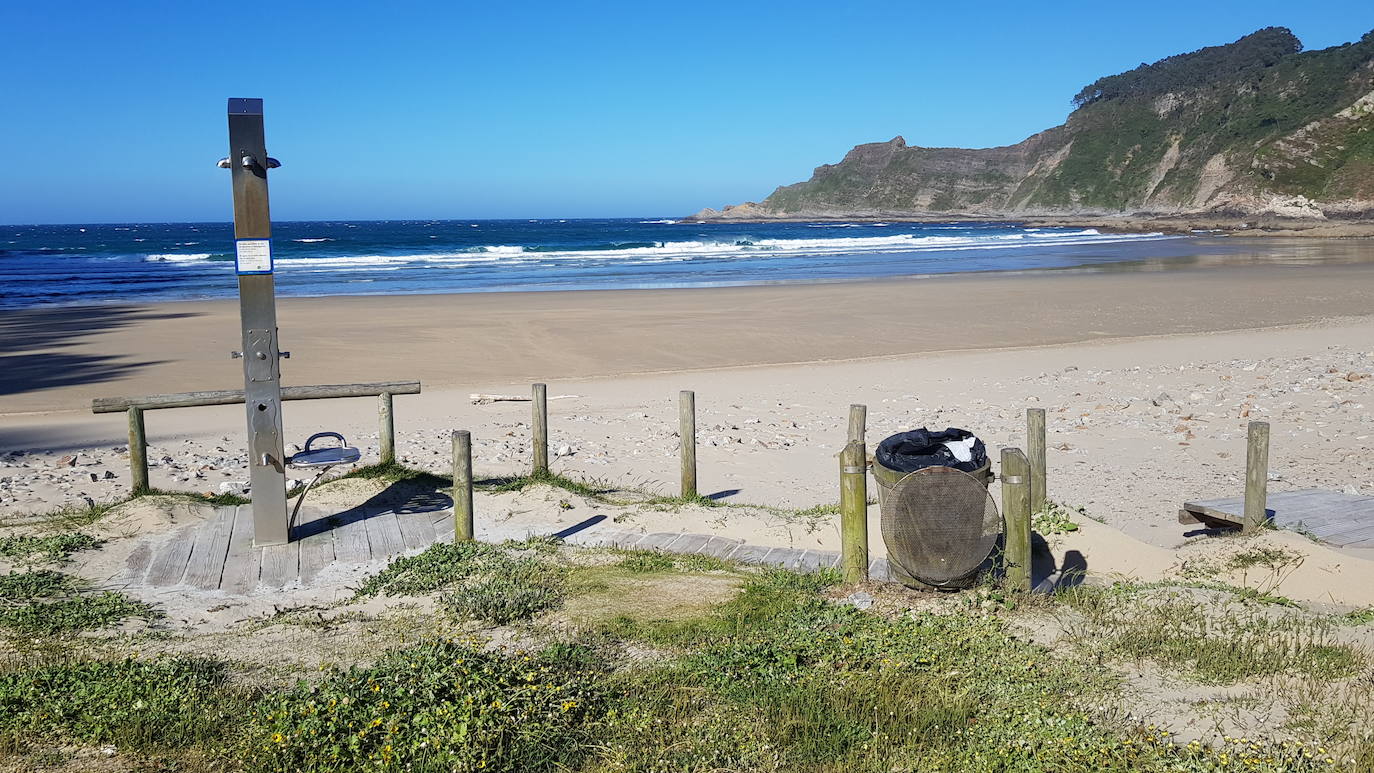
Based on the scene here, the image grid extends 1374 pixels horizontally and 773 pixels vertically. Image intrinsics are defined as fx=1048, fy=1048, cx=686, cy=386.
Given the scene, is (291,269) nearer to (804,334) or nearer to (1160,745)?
(804,334)

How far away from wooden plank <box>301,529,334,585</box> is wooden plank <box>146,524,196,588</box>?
2.42 ft

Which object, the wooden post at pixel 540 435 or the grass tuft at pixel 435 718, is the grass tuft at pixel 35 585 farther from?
the wooden post at pixel 540 435

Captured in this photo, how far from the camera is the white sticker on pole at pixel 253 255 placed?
6.48m

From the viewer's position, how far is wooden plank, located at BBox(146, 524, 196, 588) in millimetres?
6609

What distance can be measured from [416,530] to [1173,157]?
115 metres

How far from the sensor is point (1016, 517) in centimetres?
585

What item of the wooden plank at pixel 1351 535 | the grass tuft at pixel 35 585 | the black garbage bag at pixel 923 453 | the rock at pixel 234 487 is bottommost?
the wooden plank at pixel 1351 535

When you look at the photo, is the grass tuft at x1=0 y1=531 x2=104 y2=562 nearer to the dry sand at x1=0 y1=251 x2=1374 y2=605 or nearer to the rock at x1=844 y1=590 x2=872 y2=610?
the dry sand at x1=0 y1=251 x2=1374 y2=605

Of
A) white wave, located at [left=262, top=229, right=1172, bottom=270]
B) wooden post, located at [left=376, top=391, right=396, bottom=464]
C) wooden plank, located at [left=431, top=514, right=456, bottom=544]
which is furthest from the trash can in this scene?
white wave, located at [left=262, top=229, right=1172, bottom=270]

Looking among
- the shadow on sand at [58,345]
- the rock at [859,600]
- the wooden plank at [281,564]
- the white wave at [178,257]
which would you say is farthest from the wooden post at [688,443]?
the white wave at [178,257]

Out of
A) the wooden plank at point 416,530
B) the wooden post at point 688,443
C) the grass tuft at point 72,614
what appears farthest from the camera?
the wooden post at point 688,443

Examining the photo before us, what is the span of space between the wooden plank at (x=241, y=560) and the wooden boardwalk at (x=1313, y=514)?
6.65 meters

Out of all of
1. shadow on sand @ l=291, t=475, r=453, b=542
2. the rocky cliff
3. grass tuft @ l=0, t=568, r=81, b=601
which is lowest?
shadow on sand @ l=291, t=475, r=453, b=542

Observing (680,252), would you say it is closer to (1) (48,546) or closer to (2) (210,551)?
(2) (210,551)
